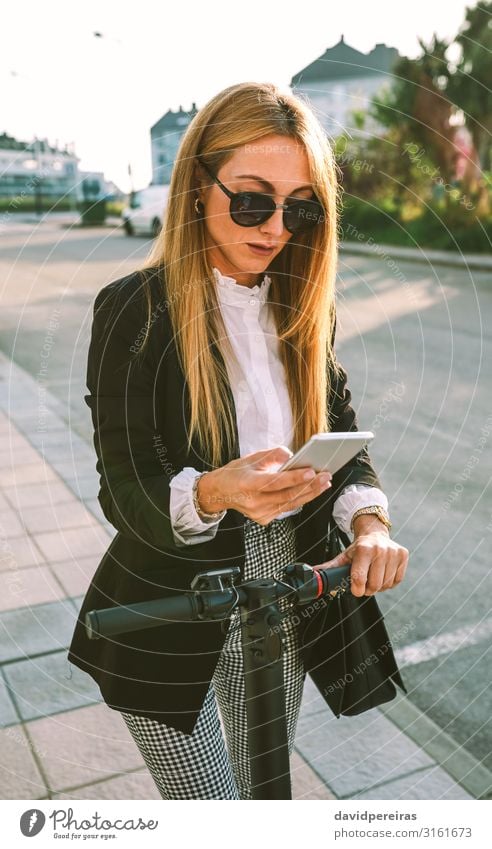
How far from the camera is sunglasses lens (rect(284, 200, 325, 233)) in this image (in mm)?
1388

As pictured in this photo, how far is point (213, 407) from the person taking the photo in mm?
1408

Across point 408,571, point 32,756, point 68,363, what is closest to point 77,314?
point 68,363

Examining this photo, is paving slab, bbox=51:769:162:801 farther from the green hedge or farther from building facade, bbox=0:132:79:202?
the green hedge

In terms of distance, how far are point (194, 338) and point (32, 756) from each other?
1.65 meters

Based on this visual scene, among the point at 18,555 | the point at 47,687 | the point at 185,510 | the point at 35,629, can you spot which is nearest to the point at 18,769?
the point at 47,687

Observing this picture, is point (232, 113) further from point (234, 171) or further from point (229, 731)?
point (229, 731)

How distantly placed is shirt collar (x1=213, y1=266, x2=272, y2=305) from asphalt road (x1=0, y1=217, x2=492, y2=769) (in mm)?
349

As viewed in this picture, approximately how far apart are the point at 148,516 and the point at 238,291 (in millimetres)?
474

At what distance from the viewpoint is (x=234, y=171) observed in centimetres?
136

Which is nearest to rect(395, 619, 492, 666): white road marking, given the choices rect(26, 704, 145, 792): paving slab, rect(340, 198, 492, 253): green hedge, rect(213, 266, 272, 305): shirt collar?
rect(26, 704, 145, 792): paving slab

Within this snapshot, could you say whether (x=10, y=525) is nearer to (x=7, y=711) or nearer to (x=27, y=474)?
(x=27, y=474)

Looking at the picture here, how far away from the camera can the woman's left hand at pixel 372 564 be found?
1324 mm

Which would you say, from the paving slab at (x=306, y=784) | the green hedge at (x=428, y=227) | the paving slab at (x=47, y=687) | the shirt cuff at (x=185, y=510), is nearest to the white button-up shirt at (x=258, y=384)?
the shirt cuff at (x=185, y=510)

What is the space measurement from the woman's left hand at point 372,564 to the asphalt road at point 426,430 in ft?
2.16
